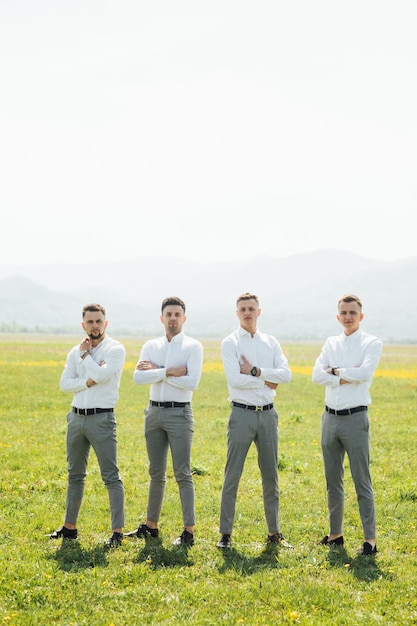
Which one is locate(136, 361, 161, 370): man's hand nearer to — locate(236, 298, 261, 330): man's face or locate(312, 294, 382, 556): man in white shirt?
locate(236, 298, 261, 330): man's face

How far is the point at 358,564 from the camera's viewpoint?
730 cm

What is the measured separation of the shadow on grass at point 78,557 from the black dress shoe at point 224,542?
152 cm

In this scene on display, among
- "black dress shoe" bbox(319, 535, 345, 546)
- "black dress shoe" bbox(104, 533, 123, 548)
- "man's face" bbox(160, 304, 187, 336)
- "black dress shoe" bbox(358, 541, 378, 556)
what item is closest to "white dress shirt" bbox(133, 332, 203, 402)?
"man's face" bbox(160, 304, 187, 336)

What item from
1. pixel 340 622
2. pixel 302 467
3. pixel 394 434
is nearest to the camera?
pixel 340 622

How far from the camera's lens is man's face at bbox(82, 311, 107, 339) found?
8.06 m

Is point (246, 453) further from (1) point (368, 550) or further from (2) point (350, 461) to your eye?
(1) point (368, 550)

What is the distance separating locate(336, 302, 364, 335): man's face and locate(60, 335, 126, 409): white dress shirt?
311 cm

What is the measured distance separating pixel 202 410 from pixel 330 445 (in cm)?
1350

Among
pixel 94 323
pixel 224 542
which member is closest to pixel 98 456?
pixel 94 323

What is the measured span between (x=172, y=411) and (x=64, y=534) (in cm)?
234

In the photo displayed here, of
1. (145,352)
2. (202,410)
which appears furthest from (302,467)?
(202,410)

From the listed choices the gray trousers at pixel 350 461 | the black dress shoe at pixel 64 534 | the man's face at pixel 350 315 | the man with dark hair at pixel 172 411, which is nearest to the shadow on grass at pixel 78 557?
the black dress shoe at pixel 64 534

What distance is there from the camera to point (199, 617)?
19.4 ft

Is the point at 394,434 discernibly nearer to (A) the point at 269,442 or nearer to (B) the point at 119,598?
(A) the point at 269,442
